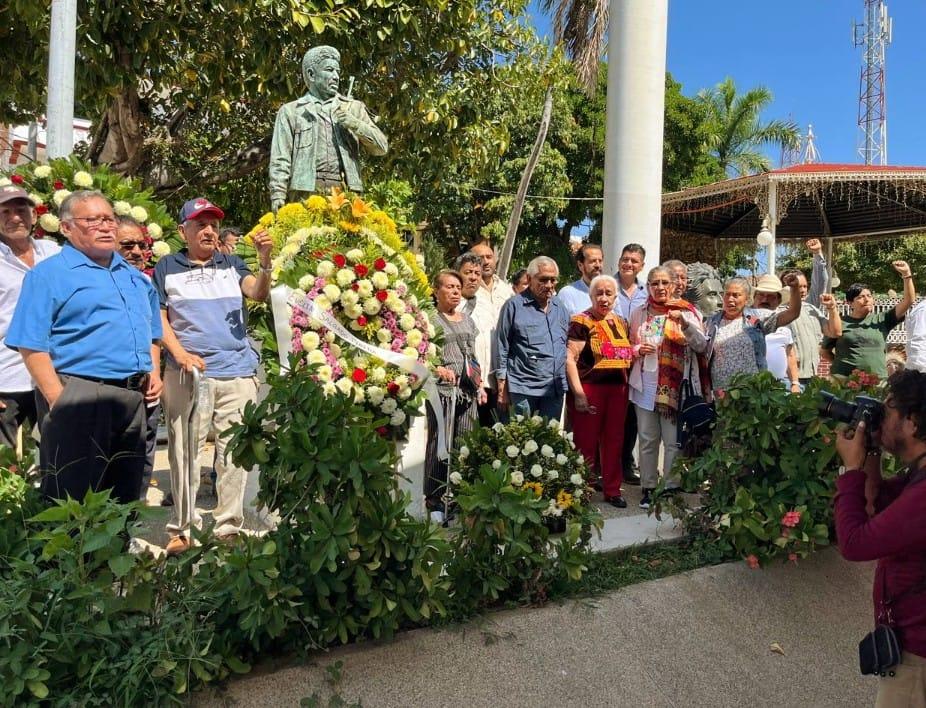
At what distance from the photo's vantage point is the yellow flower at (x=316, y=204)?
461cm

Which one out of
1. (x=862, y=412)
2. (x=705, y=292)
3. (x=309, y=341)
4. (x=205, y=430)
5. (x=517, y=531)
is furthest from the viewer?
(x=705, y=292)

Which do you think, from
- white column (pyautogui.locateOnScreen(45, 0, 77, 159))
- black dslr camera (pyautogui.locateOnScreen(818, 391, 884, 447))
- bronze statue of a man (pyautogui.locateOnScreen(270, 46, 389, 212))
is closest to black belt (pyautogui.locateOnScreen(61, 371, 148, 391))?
bronze statue of a man (pyautogui.locateOnScreen(270, 46, 389, 212))

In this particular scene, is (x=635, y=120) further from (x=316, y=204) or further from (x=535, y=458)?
(x=535, y=458)

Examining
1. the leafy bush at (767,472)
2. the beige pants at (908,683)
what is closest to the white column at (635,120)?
the leafy bush at (767,472)

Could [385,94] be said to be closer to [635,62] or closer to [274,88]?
[274,88]

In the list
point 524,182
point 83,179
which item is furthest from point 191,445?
point 524,182

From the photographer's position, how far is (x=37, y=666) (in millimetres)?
2406

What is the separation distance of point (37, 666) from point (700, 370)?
429 centimetres

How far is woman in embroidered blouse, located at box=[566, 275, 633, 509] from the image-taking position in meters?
5.49

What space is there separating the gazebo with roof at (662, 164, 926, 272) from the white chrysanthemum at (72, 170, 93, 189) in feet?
41.7

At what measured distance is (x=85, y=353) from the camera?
128 inches

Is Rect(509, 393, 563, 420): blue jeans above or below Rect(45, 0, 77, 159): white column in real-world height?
below

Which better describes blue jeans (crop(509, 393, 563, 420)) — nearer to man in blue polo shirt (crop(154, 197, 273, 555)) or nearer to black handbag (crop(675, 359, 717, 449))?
black handbag (crop(675, 359, 717, 449))

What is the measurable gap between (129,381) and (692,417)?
3.49 meters
